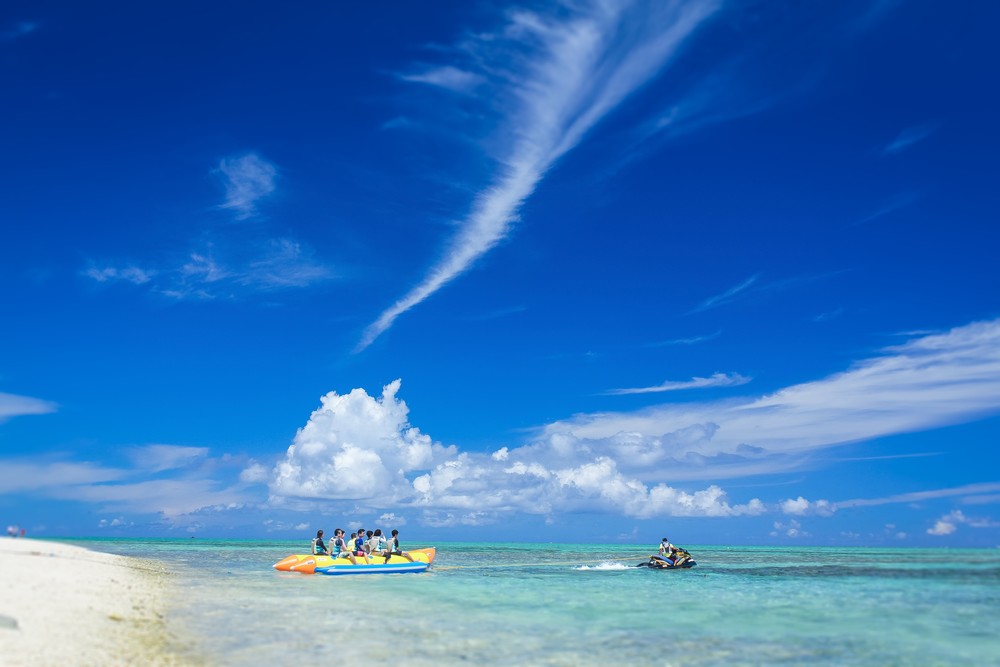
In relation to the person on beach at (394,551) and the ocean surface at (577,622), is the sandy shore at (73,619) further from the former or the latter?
the person on beach at (394,551)

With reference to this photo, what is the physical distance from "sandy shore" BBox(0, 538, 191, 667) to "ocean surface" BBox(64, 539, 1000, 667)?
0.86m

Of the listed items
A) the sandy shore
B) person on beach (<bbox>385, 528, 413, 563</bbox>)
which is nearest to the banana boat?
person on beach (<bbox>385, 528, 413, 563</bbox>)

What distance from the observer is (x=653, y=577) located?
36750 mm

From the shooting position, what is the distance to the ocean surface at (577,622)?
47.9 feet

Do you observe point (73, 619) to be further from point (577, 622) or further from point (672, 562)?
point (672, 562)

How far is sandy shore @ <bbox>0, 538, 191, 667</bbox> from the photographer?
11984mm

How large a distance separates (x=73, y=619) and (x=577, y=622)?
12.3 metres

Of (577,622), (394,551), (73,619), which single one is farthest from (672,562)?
(73,619)

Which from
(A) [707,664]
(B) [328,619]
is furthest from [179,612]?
(A) [707,664]

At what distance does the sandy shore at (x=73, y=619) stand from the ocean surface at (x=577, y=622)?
2.83ft

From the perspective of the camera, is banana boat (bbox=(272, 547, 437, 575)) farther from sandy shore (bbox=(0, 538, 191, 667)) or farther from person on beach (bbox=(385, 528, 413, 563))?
sandy shore (bbox=(0, 538, 191, 667))

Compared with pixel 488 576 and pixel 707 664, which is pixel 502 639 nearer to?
pixel 707 664

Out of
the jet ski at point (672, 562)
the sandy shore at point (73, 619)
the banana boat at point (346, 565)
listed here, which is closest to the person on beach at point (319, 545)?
the banana boat at point (346, 565)

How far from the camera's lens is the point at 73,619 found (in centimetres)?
1498
